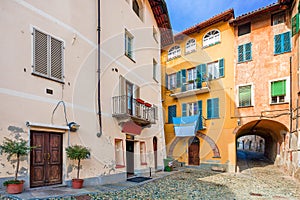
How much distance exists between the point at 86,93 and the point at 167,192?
506 centimetres

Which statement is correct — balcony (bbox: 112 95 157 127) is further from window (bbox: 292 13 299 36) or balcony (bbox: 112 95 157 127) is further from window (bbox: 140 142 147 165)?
window (bbox: 292 13 299 36)

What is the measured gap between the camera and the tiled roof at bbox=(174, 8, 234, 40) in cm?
1672

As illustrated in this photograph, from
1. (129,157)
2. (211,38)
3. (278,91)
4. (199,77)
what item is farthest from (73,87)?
(211,38)

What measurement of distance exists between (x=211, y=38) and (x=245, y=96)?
567 cm

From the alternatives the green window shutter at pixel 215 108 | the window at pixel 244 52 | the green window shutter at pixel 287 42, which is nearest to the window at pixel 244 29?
the window at pixel 244 52

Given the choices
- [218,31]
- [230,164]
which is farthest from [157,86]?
[230,164]

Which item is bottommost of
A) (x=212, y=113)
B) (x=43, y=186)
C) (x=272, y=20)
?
(x=43, y=186)

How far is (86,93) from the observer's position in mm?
9055

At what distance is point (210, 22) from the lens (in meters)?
17.8

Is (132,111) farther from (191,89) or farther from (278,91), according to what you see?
(278,91)

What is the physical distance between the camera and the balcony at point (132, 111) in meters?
10.6

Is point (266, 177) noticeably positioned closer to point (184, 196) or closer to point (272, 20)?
point (184, 196)

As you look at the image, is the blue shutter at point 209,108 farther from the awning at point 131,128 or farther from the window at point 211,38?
the awning at point 131,128

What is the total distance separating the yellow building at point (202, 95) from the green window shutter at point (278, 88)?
273 cm
